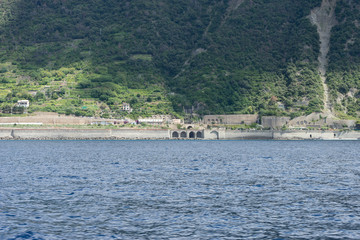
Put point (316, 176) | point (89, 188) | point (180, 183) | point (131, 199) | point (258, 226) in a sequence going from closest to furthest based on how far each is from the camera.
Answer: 1. point (258, 226)
2. point (131, 199)
3. point (89, 188)
4. point (180, 183)
5. point (316, 176)

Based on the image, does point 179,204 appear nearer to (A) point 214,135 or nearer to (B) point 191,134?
(A) point 214,135

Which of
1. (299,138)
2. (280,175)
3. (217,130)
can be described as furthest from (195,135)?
(280,175)

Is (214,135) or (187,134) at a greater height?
(187,134)

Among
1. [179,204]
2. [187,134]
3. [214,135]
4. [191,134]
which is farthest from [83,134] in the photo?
[179,204]

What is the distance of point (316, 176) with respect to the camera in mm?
58969

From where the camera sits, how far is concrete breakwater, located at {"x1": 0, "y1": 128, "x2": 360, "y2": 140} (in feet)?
597

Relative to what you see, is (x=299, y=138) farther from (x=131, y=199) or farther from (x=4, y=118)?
(x=131, y=199)

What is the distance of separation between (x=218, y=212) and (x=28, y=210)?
12.4m

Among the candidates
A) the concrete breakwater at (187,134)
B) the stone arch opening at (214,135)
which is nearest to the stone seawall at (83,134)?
the concrete breakwater at (187,134)

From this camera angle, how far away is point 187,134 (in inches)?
7721

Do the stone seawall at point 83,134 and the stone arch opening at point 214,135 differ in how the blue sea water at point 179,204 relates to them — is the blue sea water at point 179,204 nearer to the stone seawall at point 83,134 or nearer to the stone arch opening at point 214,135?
the stone seawall at point 83,134

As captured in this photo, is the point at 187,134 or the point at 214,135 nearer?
the point at 214,135

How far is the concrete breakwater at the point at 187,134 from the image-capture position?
597 ft

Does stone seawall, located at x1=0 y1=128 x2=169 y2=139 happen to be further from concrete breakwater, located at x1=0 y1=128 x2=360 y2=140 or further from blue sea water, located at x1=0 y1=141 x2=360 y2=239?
blue sea water, located at x1=0 y1=141 x2=360 y2=239
